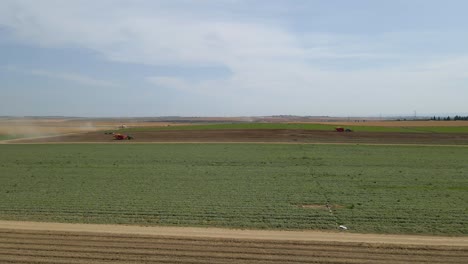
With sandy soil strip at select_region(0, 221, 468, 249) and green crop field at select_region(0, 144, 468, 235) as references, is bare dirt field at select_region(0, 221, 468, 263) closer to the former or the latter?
sandy soil strip at select_region(0, 221, 468, 249)

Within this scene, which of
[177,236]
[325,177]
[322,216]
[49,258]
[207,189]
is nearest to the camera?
[49,258]

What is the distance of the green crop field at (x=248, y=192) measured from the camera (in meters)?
13.9

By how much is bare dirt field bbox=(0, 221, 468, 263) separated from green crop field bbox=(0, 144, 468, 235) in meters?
0.98

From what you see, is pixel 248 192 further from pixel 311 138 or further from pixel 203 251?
pixel 311 138

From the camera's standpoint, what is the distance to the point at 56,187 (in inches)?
782

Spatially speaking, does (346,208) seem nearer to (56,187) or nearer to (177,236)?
(177,236)

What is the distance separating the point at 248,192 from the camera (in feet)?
59.9

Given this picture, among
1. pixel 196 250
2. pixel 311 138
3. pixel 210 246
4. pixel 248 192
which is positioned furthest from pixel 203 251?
pixel 311 138

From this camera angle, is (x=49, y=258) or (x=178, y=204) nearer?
(x=49, y=258)

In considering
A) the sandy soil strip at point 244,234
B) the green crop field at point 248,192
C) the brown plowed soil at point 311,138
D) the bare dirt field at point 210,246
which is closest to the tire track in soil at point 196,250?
the bare dirt field at point 210,246

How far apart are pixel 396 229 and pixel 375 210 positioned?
7.55ft

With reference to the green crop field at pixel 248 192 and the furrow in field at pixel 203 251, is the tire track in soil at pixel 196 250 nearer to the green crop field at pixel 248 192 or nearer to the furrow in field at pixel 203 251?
the furrow in field at pixel 203 251

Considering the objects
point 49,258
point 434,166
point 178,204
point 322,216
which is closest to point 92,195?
point 178,204

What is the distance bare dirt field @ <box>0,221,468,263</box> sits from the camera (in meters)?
10.4
